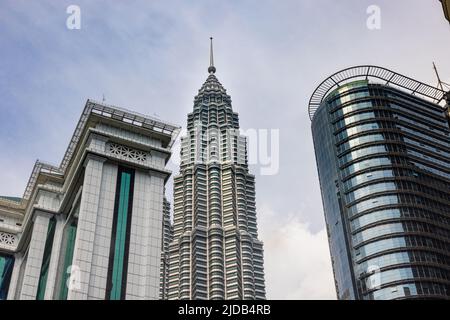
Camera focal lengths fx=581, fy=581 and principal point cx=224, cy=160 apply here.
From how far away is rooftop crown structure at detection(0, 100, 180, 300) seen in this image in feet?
219

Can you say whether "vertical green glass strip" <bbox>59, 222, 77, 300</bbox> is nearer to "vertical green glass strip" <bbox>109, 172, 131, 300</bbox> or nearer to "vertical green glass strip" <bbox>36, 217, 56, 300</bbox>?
"vertical green glass strip" <bbox>36, 217, 56, 300</bbox>

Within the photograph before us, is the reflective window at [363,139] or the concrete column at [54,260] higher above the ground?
the reflective window at [363,139]

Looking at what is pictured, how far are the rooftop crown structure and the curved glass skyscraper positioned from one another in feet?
151

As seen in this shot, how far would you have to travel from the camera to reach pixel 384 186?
110688 millimetres

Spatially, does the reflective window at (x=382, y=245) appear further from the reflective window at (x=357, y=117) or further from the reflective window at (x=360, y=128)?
the reflective window at (x=357, y=117)

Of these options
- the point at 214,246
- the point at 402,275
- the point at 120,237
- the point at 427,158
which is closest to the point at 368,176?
the point at 427,158

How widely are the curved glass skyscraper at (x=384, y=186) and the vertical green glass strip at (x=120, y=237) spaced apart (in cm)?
5059

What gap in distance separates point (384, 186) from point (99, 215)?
200 ft

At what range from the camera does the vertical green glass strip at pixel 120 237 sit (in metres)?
66.2

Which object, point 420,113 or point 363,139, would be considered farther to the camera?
point 420,113

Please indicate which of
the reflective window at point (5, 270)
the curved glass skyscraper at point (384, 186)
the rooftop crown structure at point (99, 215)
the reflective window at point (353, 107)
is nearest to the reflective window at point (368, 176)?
the curved glass skyscraper at point (384, 186)

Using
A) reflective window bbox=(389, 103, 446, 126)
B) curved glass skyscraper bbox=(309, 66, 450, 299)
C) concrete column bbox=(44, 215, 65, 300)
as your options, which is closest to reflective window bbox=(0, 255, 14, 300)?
concrete column bbox=(44, 215, 65, 300)

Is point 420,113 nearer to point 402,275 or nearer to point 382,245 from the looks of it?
point 382,245
